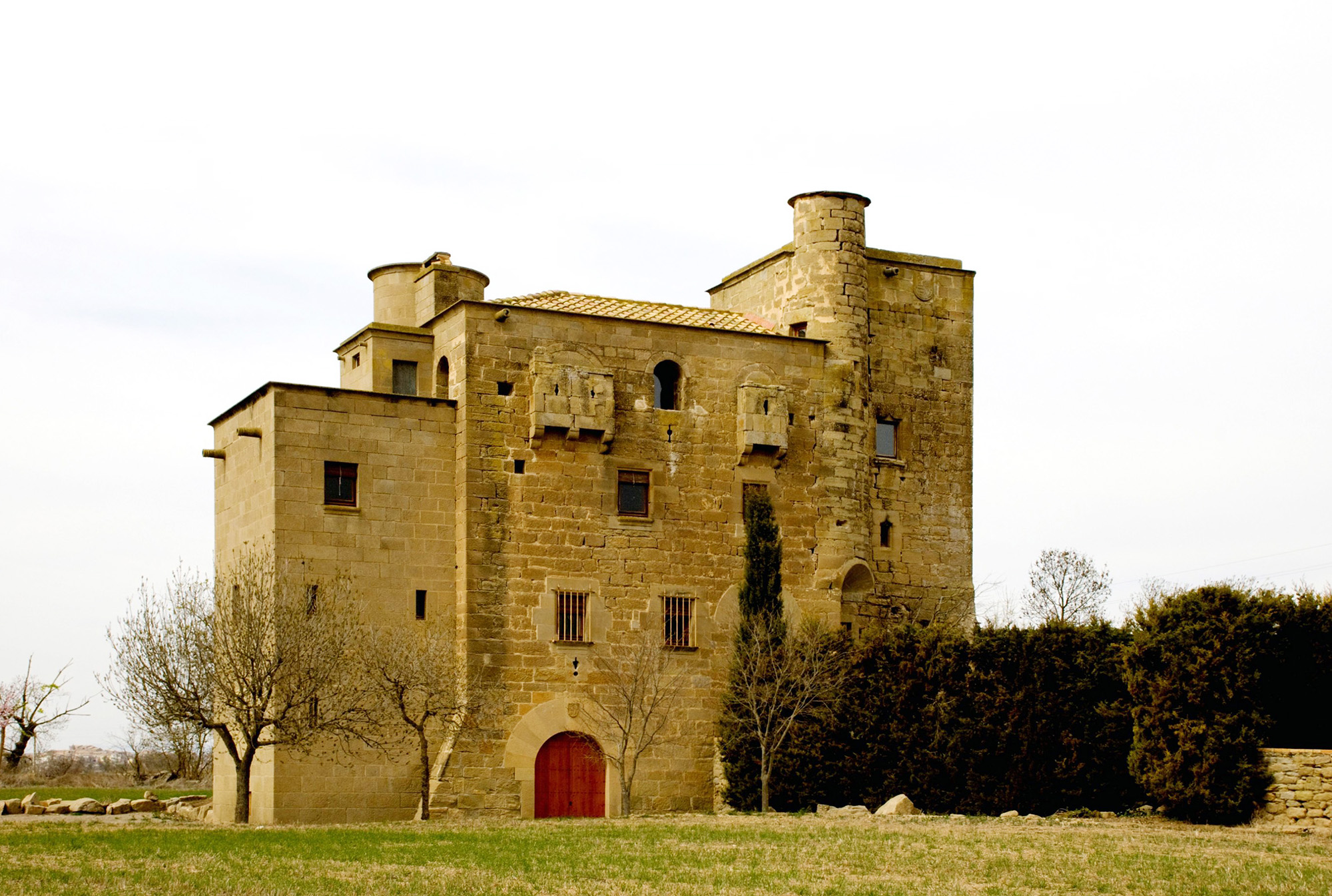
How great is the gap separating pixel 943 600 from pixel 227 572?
1583 cm

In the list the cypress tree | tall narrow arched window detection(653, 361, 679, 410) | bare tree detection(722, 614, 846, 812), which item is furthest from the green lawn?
tall narrow arched window detection(653, 361, 679, 410)

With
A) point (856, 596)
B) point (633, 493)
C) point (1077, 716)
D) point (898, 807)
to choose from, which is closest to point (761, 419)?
point (633, 493)

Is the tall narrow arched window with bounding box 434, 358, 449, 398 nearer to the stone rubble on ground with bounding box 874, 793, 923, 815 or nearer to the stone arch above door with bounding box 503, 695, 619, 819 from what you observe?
the stone arch above door with bounding box 503, 695, 619, 819

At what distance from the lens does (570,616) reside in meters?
33.8

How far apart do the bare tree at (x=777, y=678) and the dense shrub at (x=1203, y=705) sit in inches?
272

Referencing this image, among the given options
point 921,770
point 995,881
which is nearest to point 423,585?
point 921,770

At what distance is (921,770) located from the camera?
3188 centimetres

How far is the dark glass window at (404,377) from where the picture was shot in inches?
1415

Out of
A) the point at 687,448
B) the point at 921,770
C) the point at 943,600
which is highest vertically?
the point at 687,448

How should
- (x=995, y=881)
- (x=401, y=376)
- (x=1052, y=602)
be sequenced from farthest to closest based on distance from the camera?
(x=1052, y=602), (x=401, y=376), (x=995, y=881)

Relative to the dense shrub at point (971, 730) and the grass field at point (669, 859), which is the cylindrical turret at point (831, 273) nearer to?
the dense shrub at point (971, 730)

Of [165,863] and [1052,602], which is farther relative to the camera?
[1052,602]

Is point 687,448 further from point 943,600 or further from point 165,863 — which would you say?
point 165,863

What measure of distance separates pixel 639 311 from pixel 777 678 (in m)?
8.80
